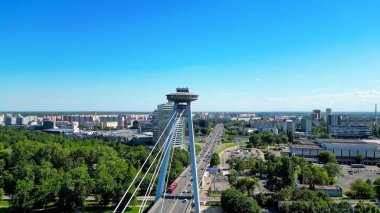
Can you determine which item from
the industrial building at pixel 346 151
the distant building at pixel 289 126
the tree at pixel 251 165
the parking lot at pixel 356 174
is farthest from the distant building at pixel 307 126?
the tree at pixel 251 165

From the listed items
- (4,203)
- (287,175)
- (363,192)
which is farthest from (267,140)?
(4,203)

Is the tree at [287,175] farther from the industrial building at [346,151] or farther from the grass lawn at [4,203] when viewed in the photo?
the grass lawn at [4,203]

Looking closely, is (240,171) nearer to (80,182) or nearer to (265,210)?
(265,210)

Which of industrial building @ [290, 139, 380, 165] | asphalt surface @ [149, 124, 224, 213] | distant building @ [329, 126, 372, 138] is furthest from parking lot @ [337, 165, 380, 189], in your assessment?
distant building @ [329, 126, 372, 138]

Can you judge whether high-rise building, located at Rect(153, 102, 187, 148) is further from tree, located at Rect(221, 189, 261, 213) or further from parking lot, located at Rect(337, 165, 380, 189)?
tree, located at Rect(221, 189, 261, 213)

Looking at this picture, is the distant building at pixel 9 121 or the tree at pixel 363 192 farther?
the distant building at pixel 9 121

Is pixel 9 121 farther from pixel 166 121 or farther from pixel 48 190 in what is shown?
pixel 48 190
